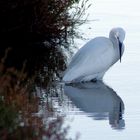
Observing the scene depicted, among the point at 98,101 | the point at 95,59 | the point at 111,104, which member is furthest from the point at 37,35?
the point at 111,104

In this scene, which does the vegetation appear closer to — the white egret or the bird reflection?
the white egret

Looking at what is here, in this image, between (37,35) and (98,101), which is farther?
(37,35)

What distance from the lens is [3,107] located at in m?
5.52

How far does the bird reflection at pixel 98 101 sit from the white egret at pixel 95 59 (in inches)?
7.3

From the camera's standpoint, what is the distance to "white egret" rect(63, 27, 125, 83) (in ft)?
39.1

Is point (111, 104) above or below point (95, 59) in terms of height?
below

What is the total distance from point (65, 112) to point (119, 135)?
120 centimetres

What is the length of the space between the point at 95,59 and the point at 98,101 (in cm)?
228

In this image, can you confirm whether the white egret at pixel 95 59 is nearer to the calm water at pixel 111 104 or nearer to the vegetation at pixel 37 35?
the calm water at pixel 111 104

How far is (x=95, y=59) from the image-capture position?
12391mm

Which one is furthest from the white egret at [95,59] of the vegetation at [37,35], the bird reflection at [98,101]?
the vegetation at [37,35]

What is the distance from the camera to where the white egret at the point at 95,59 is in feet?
39.1

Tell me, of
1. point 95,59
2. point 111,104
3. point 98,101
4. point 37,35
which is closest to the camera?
point 111,104

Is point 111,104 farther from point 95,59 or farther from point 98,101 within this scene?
point 95,59
